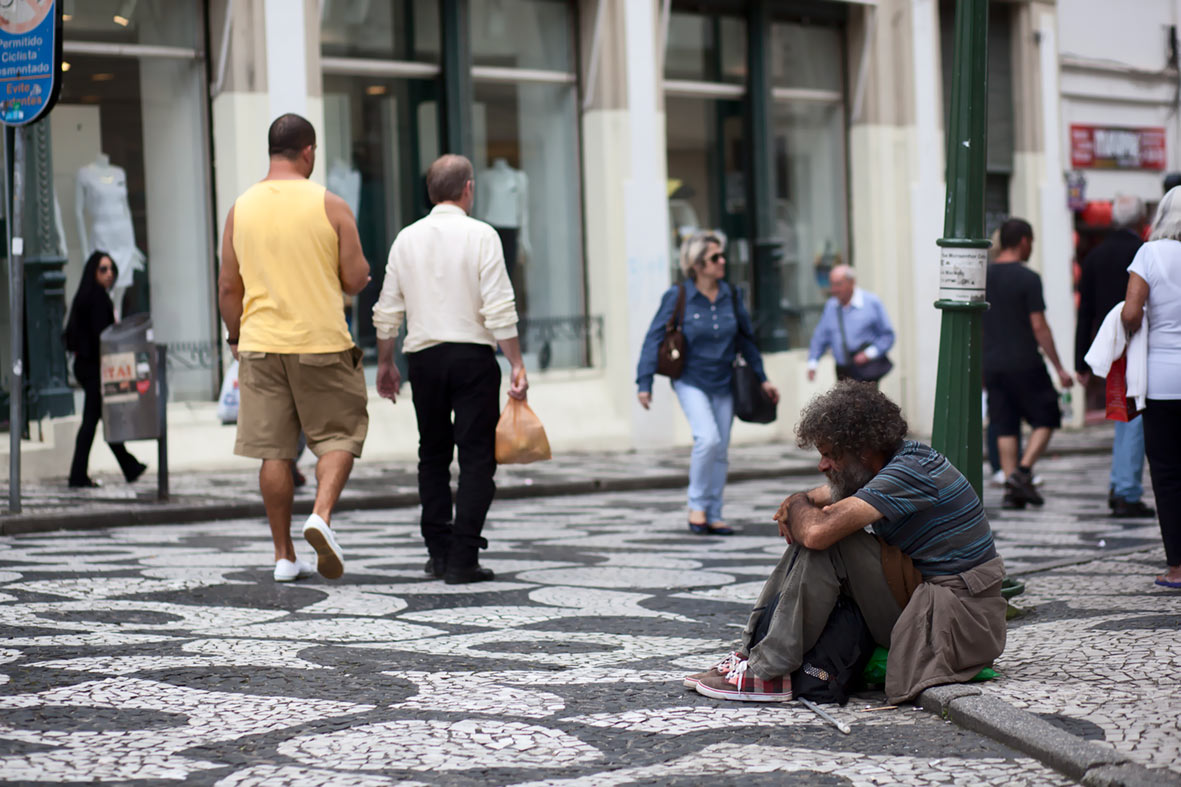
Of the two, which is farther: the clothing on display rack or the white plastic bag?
the clothing on display rack

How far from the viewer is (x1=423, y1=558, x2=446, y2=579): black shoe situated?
784 centimetres

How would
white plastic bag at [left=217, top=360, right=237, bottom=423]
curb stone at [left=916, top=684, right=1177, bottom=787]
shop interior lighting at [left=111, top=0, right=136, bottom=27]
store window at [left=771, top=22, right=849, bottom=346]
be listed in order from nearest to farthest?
curb stone at [left=916, top=684, right=1177, bottom=787]
white plastic bag at [left=217, top=360, right=237, bottom=423]
shop interior lighting at [left=111, top=0, right=136, bottom=27]
store window at [left=771, top=22, right=849, bottom=346]

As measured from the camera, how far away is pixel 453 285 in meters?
7.74

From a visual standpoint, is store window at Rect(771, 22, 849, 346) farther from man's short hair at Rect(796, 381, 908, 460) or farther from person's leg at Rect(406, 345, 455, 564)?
man's short hair at Rect(796, 381, 908, 460)

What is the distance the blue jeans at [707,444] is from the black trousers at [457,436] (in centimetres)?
244

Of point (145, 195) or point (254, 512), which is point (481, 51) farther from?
point (254, 512)

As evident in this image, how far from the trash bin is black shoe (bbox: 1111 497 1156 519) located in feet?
20.8

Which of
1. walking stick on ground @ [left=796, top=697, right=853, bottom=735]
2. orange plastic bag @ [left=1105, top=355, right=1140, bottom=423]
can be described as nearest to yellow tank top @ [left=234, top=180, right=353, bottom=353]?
walking stick on ground @ [left=796, top=697, right=853, bottom=735]

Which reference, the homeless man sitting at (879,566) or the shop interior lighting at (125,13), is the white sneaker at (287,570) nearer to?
the homeless man sitting at (879,566)

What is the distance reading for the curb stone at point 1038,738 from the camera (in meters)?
4.03

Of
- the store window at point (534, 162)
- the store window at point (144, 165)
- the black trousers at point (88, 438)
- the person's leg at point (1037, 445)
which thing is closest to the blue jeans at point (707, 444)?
the person's leg at point (1037, 445)

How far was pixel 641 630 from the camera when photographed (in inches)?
254

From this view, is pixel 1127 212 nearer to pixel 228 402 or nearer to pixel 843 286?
pixel 843 286

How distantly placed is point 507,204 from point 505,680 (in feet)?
40.2
